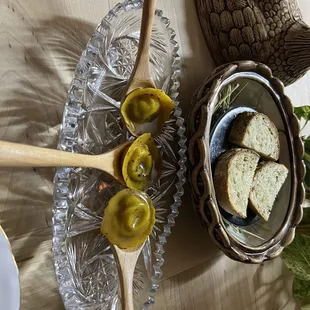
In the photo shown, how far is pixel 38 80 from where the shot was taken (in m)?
0.71

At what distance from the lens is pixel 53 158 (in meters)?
0.59

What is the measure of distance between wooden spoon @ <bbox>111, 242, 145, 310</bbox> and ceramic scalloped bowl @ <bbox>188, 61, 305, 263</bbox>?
162 millimetres

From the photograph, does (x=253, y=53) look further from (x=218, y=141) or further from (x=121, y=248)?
(x=121, y=248)

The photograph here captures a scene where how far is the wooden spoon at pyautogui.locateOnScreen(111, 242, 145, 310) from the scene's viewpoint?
0.71 meters

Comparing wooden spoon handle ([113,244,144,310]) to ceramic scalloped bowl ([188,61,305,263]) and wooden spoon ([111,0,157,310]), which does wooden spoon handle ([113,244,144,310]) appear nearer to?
wooden spoon ([111,0,157,310])

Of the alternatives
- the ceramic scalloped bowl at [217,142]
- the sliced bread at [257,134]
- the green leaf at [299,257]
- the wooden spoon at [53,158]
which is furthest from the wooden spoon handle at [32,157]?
the green leaf at [299,257]

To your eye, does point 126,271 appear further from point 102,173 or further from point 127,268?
point 102,173

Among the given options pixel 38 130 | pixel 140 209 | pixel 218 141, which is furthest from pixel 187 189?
pixel 38 130

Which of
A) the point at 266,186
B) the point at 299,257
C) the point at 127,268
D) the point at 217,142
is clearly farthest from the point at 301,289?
the point at 127,268

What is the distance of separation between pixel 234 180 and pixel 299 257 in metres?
0.29

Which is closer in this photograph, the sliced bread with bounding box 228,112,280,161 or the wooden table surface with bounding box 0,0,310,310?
the wooden table surface with bounding box 0,0,310,310

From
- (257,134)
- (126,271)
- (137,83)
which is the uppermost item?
(137,83)

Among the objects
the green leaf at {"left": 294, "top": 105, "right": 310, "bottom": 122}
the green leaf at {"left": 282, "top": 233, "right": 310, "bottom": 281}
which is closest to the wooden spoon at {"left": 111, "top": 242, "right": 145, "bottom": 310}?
the green leaf at {"left": 282, "top": 233, "right": 310, "bottom": 281}

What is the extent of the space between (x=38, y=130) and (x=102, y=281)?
0.23 meters
